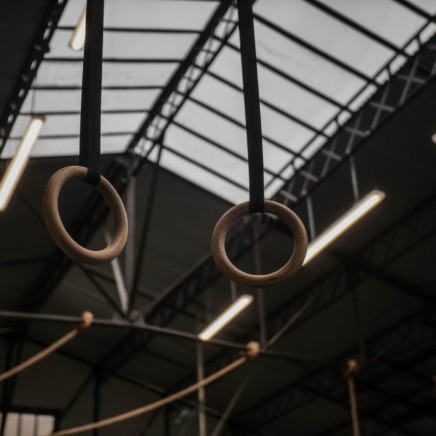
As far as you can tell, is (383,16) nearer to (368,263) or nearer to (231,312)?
(231,312)

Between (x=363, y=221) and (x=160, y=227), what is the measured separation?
3194 mm

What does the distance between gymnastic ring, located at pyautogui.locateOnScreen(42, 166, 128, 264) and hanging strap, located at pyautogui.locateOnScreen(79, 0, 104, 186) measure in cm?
3

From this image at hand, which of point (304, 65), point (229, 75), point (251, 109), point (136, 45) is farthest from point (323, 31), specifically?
point (251, 109)

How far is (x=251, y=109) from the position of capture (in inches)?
67.7

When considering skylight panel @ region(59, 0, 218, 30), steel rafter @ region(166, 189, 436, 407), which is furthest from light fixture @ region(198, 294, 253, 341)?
skylight panel @ region(59, 0, 218, 30)

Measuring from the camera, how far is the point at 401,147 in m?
9.91

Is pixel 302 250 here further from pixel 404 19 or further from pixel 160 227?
pixel 160 227

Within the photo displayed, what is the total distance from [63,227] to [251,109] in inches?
18.7

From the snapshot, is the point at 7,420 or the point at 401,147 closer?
the point at 401,147

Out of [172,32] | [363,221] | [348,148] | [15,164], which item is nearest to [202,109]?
[172,32]

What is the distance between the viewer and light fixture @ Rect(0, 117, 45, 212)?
6.98 m

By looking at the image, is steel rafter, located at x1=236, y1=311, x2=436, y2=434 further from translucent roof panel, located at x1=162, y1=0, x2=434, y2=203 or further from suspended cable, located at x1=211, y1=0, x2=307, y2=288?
suspended cable, located at x1=211, y1=0, x2=307, y2=288

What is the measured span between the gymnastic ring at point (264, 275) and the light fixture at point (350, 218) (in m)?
6.07

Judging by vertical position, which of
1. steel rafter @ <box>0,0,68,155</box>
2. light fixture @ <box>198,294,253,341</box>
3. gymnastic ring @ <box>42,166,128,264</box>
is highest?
steel rafter @ <box>0,0,68,155</box>
